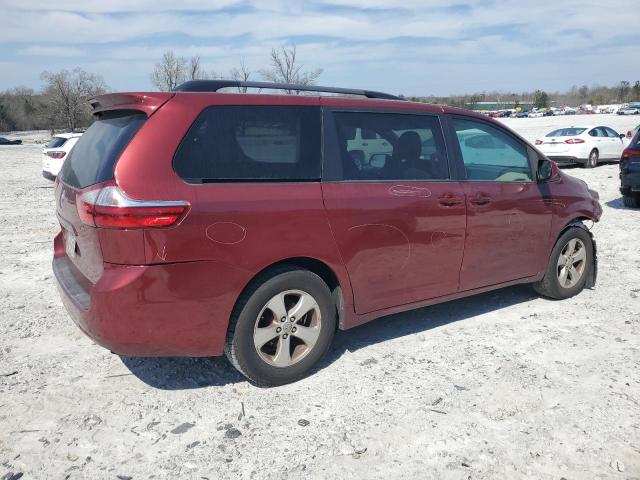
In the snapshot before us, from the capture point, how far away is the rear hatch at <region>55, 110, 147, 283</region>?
3.11 metres

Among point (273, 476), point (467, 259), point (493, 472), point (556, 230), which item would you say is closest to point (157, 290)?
point (273, 476)

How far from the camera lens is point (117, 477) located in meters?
2.70

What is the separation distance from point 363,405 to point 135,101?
2.30 meters

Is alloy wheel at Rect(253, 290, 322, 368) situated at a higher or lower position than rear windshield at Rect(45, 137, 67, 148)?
lower

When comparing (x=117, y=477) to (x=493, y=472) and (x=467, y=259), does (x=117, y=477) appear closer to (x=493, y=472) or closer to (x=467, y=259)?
(x=493, y=472)

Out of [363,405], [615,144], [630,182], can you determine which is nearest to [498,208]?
[363,405]

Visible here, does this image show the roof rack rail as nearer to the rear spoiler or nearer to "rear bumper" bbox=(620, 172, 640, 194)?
the rear spoiler

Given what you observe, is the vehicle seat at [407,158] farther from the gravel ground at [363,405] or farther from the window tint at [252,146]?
the gravel ground at [363,405]

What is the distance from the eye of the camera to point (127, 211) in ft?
9.55

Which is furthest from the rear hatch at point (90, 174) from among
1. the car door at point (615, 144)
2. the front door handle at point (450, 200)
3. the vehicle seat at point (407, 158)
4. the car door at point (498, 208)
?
the car door at point (615, 144)

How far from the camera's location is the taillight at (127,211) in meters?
2.92

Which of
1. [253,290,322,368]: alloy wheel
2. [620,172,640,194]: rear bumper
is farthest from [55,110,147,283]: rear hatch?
[620,172,640,194]: rear bumper

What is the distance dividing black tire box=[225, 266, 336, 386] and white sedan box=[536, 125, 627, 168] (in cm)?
1666

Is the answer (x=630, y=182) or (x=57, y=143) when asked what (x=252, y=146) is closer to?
(x=630, y=182)
